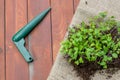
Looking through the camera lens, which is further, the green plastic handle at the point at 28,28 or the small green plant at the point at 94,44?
the green plastic handle at the point at 28,28

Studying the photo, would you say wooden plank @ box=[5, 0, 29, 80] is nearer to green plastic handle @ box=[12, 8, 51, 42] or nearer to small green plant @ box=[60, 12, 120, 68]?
green plastic handle @ box=[12, 8, 51, 42]

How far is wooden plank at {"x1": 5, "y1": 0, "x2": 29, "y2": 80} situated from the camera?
5.09 ft

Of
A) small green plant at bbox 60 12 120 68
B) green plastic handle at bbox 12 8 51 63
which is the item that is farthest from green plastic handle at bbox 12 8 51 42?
small green plant at bbox 60 12 120 68

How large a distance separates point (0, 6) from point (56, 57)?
0.36 metres

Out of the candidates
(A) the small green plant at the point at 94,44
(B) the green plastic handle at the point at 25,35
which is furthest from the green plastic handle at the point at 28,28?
(A) the small green plant at the point at 94,44

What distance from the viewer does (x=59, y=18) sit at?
1.61 metres

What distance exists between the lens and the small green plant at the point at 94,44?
55.5 inches

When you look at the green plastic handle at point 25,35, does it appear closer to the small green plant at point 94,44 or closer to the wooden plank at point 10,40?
the wooden plank at point 10,40

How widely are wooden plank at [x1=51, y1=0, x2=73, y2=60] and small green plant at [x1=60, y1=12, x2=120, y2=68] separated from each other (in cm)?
10

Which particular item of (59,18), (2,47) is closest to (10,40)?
(2,47)

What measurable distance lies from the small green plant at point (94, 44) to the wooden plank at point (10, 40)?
204 mm

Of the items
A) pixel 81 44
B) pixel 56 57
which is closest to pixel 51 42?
pixel 56 57

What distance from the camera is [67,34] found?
5.02 ft

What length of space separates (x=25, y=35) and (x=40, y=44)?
0.07 m
